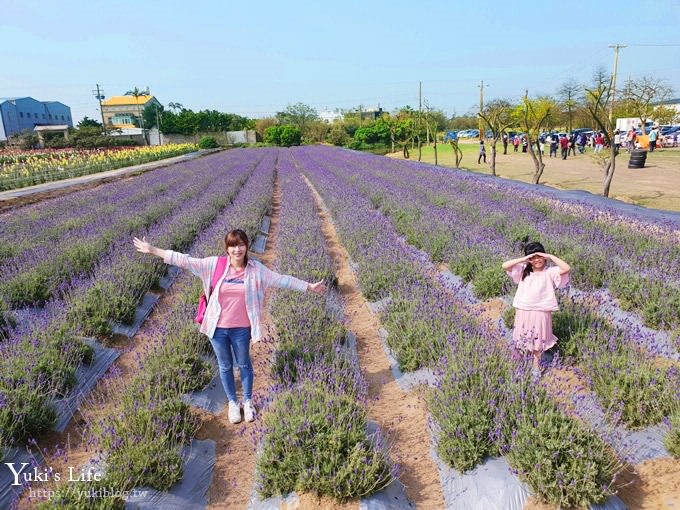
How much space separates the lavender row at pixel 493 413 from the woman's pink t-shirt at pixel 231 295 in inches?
57.5

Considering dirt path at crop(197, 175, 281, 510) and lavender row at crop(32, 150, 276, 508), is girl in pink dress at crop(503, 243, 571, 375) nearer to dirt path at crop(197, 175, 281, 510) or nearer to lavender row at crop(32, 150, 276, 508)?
dirt path at crop(197, 175, 281, 510)

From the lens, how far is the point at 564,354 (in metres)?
3.60

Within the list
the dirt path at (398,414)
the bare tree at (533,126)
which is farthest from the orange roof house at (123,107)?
the dirt path at (398,414)

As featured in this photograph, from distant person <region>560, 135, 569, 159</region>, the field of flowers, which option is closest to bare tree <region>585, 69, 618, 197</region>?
distant person <region>560, 135, 569, 159</region>

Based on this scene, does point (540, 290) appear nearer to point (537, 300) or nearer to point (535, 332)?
point (537, 300)

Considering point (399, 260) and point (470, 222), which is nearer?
point (399, 260)

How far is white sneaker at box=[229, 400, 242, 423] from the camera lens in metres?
3.31

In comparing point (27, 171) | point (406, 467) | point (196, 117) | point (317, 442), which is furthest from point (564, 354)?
point (196, 117)

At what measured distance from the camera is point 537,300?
341 centimetres

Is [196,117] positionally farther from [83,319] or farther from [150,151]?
[83,319]

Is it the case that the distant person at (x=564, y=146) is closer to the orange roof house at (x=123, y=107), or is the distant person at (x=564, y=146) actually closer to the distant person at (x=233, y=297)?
the distant person at (x=233, y=297)

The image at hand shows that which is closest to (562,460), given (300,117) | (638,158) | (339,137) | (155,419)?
(155,419)

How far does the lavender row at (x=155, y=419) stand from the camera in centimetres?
250

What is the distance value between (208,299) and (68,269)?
3627 millimetres
